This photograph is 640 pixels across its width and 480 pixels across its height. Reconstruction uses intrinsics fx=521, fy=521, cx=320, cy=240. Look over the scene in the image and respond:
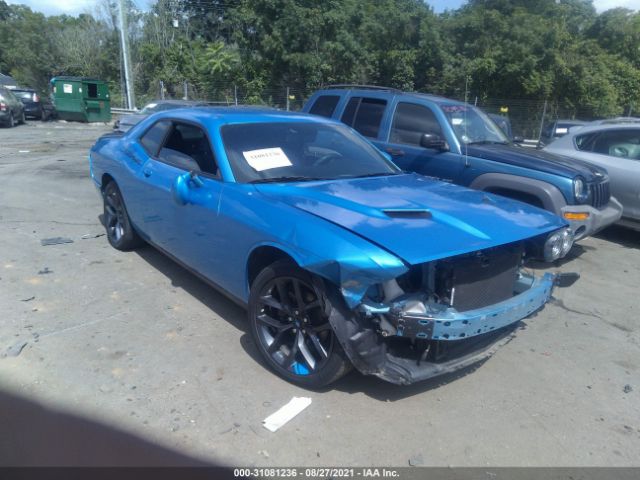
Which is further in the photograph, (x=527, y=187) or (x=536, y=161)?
(x=536, y=161)

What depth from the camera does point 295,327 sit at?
10.7 ft

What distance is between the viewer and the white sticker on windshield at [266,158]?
12.6ft

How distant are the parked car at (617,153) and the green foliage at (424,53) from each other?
18.3m

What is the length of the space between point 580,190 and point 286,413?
4132mm

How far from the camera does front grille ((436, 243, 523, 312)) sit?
9.88ft

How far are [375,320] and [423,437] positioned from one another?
2.36 ft

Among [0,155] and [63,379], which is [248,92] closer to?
[0,155]

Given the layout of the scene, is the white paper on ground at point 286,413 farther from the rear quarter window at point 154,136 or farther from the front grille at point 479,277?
the rear quarter window at point 154,136

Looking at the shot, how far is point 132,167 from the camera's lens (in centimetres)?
506

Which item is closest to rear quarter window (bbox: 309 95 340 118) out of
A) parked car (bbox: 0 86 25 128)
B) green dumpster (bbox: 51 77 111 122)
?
parked car (bbox: 0 86 25 128)

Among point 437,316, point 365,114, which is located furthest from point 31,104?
point 437,316

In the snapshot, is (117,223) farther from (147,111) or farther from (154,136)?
(147,111)

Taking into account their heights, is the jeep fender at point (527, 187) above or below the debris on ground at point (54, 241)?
above

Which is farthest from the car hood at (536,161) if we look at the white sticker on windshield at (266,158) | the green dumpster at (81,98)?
the green dumpster at (81,98)
